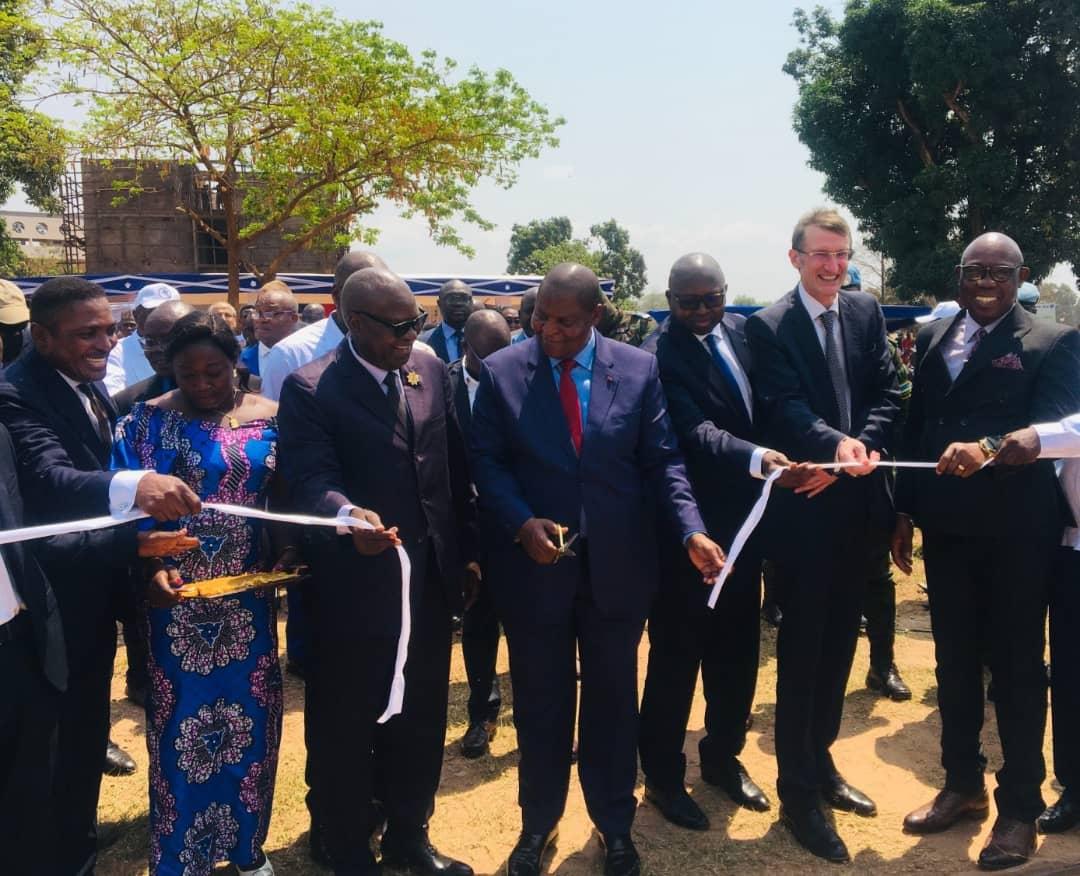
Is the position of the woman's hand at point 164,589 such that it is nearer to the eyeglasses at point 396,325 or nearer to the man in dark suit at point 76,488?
the man in dark suit at point 76,488

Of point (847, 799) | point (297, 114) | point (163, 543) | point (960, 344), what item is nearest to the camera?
point (163, 543)

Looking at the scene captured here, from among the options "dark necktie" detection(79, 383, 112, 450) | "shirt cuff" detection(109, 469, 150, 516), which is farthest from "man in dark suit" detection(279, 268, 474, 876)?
"dark necktie" detection(79, 383, 112, 450)

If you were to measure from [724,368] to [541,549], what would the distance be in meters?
1.26

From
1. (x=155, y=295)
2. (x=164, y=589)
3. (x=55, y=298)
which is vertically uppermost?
(x=155, y=295)

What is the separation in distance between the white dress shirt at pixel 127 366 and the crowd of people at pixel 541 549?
314cm

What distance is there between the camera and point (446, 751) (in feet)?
16.2

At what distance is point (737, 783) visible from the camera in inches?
167

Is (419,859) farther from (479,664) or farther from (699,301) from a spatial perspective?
(699,301)

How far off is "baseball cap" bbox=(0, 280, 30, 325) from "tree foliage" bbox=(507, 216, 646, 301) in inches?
2201

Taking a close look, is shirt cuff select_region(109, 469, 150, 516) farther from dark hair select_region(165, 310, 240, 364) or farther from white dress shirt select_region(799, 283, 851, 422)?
white dress shirt select_region(799, 283, 851, 422)

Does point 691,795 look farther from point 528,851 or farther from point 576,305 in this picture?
point 576,305

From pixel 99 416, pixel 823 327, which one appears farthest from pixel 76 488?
pixel 823 327

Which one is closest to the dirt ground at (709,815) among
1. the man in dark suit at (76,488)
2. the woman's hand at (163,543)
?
the man in dark suit at (76,488)

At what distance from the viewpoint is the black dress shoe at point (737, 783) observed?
4148 millimetres
